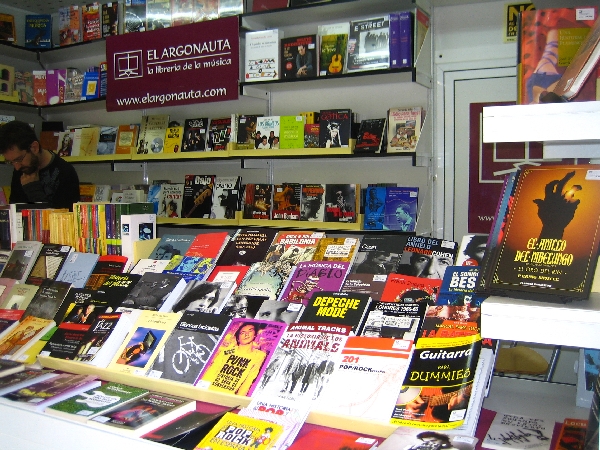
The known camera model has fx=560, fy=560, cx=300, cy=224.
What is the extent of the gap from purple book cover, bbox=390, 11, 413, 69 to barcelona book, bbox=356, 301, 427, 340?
2260 millimetres

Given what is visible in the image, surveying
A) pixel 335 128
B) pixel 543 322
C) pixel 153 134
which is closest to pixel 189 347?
pixel 543 322

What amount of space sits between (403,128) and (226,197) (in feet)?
4.88

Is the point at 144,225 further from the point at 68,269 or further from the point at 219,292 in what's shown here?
the point at 219,292

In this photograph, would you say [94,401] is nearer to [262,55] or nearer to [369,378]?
[369,378]

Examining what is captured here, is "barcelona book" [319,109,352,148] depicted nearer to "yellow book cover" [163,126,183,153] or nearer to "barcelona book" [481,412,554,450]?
"yellow book cover" [163,126,183,153]

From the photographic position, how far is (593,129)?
1002 mm

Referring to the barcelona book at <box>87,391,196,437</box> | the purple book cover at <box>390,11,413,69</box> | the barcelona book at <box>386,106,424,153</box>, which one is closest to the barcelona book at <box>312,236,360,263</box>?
the barcelona book at <box>87,391,196,437</box>

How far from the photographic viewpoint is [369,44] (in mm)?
3660

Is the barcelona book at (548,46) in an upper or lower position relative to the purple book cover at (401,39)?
lower

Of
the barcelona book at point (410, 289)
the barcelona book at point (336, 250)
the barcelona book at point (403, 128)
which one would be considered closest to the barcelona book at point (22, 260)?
the barcelona book at point (336, 250)

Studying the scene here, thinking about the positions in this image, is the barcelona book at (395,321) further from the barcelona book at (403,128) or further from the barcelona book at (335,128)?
the barcelona book at (335,128)

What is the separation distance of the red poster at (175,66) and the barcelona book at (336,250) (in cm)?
213

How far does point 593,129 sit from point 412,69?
2.65 meters

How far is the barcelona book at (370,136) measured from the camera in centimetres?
379
